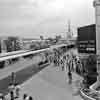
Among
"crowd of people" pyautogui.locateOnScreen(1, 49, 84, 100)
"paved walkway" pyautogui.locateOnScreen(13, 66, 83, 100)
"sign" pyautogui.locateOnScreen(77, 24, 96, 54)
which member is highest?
"sign" pyautogui.locateOnScreen(77, 24, 96, 54)

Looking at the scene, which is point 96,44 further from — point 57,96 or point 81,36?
point 57,96

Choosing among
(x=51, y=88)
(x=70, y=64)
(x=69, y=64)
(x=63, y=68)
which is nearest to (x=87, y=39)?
(x=69, y=64)

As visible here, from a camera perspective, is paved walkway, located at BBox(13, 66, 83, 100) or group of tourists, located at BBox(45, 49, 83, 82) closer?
paved walkway, located at BBox(13, 66, 83, 100)

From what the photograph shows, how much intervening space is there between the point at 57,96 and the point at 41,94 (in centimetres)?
154

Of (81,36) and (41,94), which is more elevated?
(81,36)

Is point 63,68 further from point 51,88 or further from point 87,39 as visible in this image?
point 51,88

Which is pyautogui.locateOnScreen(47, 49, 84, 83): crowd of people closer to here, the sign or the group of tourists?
the group of tourists

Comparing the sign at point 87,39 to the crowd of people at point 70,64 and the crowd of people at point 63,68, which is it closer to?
the crowd of people at point 70,64

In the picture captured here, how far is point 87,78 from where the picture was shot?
16656mm

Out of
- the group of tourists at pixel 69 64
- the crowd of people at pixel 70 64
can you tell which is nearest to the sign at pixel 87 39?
the crowd of people at pixel 70 64

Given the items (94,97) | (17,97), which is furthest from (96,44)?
(17,97)

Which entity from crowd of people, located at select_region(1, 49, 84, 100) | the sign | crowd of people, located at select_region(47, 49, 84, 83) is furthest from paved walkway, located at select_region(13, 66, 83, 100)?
the sign

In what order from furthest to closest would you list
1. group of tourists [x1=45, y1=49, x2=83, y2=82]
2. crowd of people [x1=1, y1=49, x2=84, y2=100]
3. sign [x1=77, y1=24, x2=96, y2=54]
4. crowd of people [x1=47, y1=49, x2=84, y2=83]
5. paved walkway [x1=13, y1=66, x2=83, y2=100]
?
1. group of tourists [x1=45, y1=49, x2=83, y2=82]
2. crowd of people [x1=47, y1=49, x2=84, y2=83]
3. sign [x1=77, y1=24, x2=96, y2=54]
4. paved walkway [x1=13, y1=66, x2=83, y2=100]
5. crowd of people [x1=1, y1=49, x2=84, y2=100]

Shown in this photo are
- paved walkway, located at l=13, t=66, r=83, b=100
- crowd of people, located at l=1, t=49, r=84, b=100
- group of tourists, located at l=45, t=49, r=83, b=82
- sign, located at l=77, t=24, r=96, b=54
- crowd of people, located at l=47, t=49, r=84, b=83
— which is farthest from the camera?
group of tourists, located at l=45, t=49, r=83, b=82
